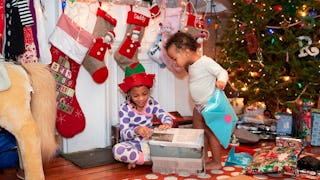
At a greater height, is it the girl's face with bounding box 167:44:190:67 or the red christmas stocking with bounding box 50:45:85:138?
the girl's face with bounding box 167:44:190:67

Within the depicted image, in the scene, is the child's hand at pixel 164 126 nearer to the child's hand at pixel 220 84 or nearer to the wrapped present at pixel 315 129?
the child's hand at pixel 220 84

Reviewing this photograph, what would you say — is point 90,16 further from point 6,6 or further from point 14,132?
point 14,132

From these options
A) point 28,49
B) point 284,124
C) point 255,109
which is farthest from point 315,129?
point 28,49

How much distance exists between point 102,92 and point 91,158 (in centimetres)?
56

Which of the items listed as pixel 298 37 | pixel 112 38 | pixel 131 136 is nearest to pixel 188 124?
pixel 131 136

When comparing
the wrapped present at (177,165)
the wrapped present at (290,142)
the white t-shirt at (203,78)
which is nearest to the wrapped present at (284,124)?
the wrapped present at (290,142)

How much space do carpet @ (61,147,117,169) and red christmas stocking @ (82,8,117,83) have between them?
566mm

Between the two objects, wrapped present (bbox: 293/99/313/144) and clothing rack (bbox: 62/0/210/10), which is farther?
wrapped present (bbox: 293/99/313/144)

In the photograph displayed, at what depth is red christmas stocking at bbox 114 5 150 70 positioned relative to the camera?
9.54 feet

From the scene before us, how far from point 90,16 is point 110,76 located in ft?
1.69

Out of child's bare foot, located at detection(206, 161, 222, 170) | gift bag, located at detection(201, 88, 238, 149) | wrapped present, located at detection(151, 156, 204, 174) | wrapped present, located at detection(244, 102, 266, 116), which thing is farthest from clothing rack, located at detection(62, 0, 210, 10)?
child's bare foot, located at detection(206, 161, 222, 170)

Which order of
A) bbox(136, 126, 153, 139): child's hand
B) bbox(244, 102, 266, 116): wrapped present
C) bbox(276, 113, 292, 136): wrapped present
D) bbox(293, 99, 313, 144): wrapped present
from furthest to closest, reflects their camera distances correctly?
bbox(244, 102, 266, 116): wrapped present → bbox(276, 113, 292, 136): wrapped present → bbox(293, 99, 313, 144): wrapped present → bbox(136, 126, 153, 139): child's hand

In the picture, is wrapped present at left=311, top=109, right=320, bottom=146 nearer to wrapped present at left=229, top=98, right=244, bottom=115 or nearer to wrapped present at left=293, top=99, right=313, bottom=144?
wrapped present at left=293, top=99, right=313, bottom=144

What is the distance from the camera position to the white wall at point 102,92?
9.22 ft
